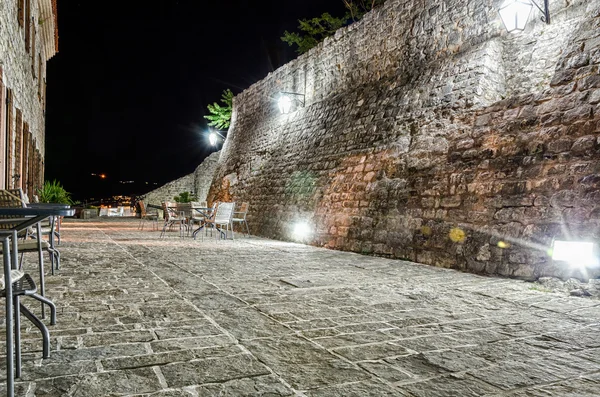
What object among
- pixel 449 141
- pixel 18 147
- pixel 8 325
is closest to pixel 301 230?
pixel 449 141

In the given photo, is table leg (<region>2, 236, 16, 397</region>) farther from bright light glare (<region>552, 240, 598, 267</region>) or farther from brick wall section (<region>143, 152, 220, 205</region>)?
brick wall section (<region>143, 152, 220, 205</region>)

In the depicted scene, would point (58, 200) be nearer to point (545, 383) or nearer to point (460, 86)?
point (460, 86)

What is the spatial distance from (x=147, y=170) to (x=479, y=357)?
38.5 metres

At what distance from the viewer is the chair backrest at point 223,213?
8570mm

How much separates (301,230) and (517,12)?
5.19 meters

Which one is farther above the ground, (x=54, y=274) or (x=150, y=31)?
(x=150, y=31)

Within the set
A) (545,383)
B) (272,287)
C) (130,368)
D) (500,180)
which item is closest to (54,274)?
(272,287)

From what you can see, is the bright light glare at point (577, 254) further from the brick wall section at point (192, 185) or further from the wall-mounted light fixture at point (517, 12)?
the brick wall section at point (192, 185)

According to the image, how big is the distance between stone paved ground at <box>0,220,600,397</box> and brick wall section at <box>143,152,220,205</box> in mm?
16009

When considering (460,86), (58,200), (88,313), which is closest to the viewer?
(88,313)

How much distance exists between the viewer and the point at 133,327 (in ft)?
8.28

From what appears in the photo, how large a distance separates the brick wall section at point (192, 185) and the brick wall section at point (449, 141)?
10175 millimetres

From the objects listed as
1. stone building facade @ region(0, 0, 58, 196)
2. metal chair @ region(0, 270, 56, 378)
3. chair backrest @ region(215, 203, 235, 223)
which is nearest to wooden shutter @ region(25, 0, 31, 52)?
stone building facade @ region(0, 0, 58, 196)

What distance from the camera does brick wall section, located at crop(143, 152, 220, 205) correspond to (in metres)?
20.3
